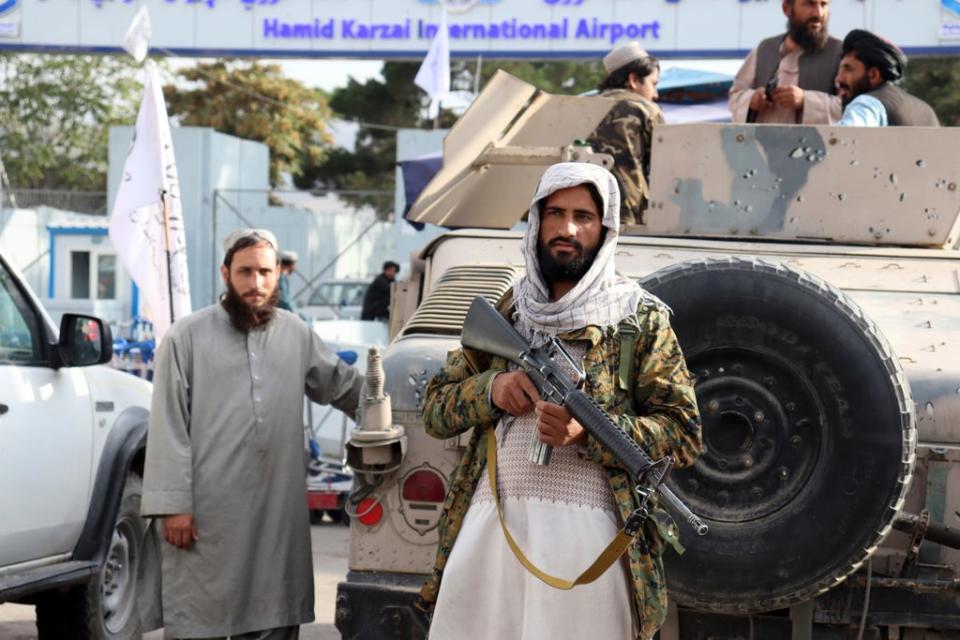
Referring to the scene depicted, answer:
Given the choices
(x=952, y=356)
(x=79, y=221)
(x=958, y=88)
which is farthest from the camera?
(x=958, y=88)

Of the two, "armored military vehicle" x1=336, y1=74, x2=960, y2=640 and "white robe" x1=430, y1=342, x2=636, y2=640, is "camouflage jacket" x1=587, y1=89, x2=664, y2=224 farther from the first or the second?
"white robe" x1=430, y1=342, x2=636, y2=640

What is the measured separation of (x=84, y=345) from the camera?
5.79 metres

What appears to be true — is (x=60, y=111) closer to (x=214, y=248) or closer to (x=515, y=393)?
(x=214, y=248)

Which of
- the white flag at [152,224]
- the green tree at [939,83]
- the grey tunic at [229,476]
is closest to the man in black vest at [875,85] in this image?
the grey tunic at [229,476]

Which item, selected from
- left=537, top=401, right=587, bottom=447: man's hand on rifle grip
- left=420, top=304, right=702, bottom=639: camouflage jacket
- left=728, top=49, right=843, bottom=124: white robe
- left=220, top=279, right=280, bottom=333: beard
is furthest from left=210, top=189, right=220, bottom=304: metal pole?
left=537, top=401, right=587, bottom=447: man's hand on rifle grip

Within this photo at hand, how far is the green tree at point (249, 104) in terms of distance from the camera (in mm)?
36469

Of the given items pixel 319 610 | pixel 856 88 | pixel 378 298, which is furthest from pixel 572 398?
pixel 378 298

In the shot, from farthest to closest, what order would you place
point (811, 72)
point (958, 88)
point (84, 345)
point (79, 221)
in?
point (958, 88), point (79, 221), point (811, 72), point (84, 345)

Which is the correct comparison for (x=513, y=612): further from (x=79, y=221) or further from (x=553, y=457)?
(x=79, y=221)

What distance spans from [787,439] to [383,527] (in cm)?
124

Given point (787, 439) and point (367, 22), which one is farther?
point (367, 22)

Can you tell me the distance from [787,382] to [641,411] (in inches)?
25.2

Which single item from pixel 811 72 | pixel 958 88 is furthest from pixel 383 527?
pixel 958 88

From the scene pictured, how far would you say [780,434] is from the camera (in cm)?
406
